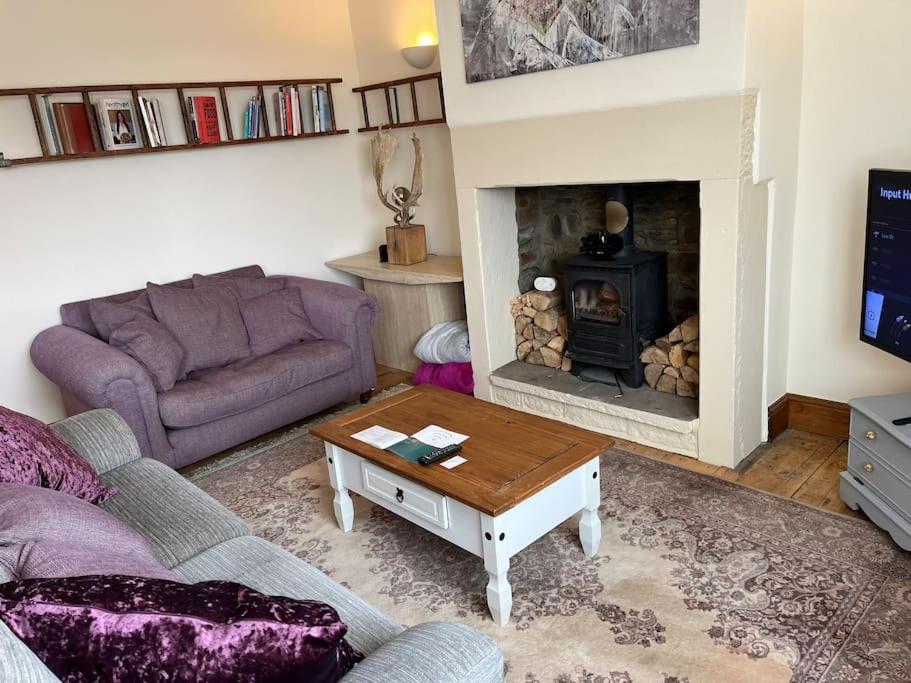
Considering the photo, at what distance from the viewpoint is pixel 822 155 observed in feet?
9.36

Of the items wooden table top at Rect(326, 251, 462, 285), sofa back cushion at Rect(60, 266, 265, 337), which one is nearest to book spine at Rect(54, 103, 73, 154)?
sofa back cushion at Rect(60, 266, 265, 337)

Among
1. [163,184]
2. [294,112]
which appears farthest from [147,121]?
[294,112]

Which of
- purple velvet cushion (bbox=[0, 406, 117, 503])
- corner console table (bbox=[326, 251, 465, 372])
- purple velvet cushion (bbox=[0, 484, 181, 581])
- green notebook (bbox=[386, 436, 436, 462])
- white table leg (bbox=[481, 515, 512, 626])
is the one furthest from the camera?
corner console table (bbox=[326, 251, 465, 372])

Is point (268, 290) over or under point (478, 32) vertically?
under

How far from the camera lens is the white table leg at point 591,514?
2279 mm

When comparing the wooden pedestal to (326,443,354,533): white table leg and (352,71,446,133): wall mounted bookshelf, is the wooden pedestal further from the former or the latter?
(326,443,354,533): white table leg

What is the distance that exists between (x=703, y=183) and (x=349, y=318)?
6.18 ft

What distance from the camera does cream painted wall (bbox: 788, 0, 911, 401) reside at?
2.61 m

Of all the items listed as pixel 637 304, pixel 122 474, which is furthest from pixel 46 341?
pixel 637 304

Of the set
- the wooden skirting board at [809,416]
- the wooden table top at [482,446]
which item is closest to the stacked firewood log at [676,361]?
the wooden skirting board at [809,416]

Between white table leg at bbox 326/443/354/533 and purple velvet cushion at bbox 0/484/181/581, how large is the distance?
988 mm

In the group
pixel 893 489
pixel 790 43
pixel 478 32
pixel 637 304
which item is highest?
pixel 478 32

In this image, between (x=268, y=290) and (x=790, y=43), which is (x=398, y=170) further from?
(x=790, y=43)

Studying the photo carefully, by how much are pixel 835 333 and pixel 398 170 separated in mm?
2756
